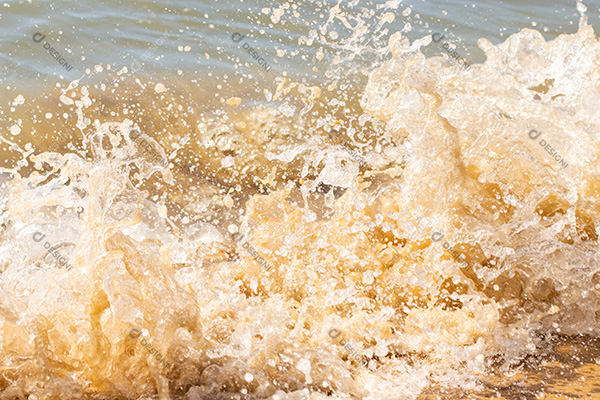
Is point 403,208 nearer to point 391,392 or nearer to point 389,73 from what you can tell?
point 389,73

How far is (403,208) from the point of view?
10.5 feet

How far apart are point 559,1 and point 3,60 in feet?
22.8

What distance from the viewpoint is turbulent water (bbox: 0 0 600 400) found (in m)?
2.21

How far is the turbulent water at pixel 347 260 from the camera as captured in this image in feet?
7.27

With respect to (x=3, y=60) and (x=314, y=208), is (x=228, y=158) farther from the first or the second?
(x=3, y=60)

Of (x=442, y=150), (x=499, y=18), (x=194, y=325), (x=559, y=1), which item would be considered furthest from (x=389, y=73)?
(x=559, y=1)

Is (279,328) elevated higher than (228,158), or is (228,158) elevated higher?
(279,328)

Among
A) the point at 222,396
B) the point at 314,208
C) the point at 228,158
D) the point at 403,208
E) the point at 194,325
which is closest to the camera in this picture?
the point at 222,396

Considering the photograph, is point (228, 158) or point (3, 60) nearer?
point (228, 158)

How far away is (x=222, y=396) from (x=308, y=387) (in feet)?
1.02

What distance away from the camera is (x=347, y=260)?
9.87ft

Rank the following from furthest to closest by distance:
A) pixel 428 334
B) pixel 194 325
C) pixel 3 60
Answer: pixel 3 60
pixel 428 334
pixel 194 325

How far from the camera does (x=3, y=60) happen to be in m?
5.62

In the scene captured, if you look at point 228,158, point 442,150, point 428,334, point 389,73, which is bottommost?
point 228,158
